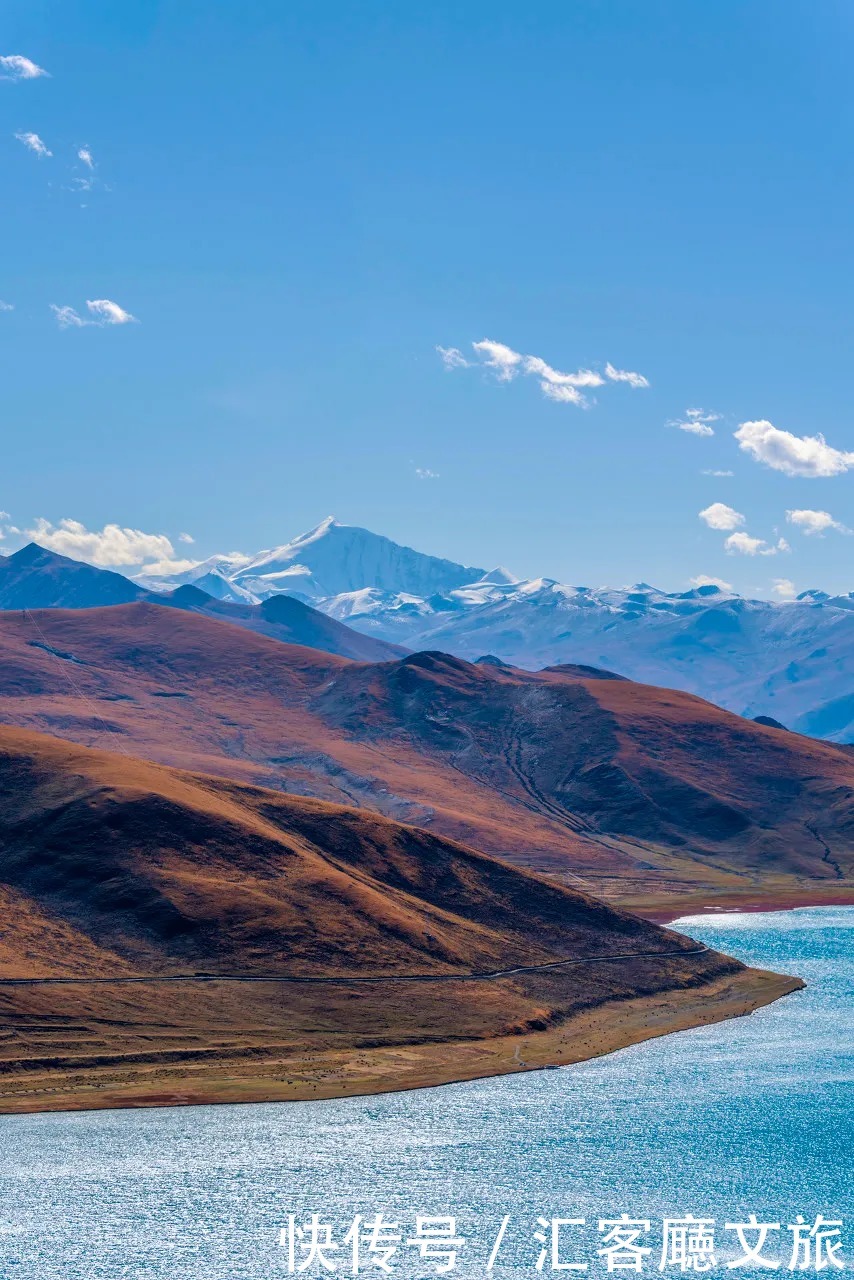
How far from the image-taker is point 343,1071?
511 ft

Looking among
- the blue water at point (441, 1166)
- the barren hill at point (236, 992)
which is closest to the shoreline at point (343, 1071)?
the barren hill at point (236, 992)

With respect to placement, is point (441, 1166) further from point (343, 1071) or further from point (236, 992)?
point (236, 992)

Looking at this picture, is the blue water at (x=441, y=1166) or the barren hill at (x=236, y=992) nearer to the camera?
the blue water at (x=441, y=1166)

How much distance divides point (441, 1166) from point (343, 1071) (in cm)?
3838

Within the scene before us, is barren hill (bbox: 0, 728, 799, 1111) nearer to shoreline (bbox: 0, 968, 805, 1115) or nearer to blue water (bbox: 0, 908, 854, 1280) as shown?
shoreline (bbox: 0, 968, 805, 1115)

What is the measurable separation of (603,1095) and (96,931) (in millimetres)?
72409

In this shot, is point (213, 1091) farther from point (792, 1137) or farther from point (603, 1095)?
point (792, 1137)

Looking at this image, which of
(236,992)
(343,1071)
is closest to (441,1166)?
(343,1071)

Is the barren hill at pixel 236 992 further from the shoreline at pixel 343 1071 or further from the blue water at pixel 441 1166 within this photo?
the blue water at pixel 441 1166

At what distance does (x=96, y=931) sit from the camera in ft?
595

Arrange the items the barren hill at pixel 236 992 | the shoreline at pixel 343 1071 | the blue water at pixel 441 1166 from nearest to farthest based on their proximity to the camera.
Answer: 1. the blue water at pixel 441 1166
2. the shoreline at pixel 343 1071
3. the barren hill at pixel 236 992

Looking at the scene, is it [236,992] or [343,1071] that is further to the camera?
[236,992]

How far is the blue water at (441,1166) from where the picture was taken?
99625 millimetres

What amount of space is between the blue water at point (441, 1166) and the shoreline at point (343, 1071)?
391cm
